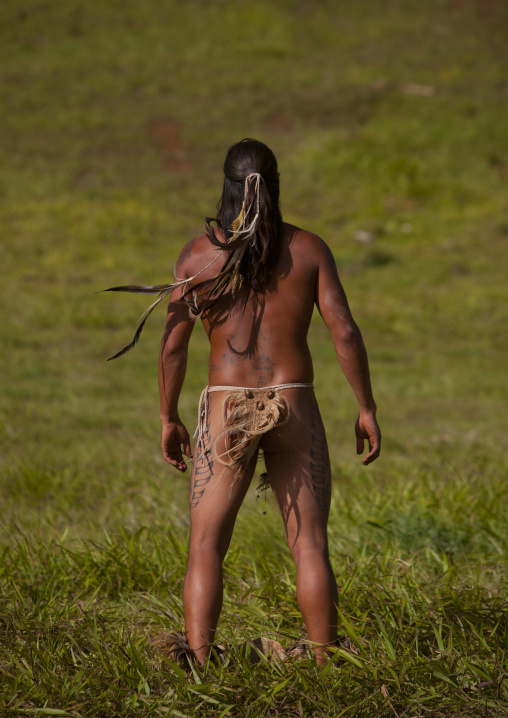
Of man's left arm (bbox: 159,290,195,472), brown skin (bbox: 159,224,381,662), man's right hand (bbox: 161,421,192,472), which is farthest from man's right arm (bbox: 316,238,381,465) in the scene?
man's right hand (bbox: 161,421,192,472)

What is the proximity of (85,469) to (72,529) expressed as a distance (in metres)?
1.27

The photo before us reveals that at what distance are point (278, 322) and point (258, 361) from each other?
0.16 metres

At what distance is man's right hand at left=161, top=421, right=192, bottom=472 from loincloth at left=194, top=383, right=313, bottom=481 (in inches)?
6.8

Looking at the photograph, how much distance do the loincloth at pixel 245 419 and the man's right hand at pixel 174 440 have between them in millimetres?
173

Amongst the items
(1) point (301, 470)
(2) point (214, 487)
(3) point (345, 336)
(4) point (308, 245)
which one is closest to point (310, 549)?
(1) point (301, 470)

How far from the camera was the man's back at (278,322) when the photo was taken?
108 inches

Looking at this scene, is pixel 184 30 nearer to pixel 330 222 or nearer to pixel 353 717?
pixel 330 222

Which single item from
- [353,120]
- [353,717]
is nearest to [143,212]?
[353,120]

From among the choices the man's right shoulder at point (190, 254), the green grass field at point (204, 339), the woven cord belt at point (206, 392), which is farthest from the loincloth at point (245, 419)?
the green grass field at point (204, 339)

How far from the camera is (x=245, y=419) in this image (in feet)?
8.84

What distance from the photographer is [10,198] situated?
619 inches

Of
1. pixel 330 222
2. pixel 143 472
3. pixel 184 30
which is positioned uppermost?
pixel 184 30

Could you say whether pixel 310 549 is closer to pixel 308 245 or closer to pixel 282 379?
pixel 282 379

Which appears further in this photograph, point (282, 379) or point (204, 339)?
point (204, 339)
